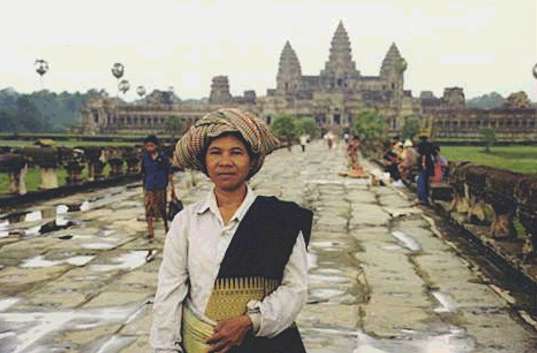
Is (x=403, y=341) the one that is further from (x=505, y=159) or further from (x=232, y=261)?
(x=505, y=159)

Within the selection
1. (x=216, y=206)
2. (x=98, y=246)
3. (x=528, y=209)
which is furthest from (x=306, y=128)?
(x=216, y=206)

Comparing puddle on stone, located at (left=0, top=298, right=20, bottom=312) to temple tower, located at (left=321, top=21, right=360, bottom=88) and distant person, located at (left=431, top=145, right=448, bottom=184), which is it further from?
temple tower, located at (left=321, top=21, right=360, bottom=88)

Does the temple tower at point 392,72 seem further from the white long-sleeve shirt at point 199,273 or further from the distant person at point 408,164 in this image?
the white long-sleeve shirt at point 199,273

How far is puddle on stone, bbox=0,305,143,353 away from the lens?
4.87m

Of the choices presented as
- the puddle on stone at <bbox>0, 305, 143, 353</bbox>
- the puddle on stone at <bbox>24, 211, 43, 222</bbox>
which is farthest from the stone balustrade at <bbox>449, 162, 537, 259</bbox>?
the puddle on stone at <bbox>24, 211, 43, 222</bbox>

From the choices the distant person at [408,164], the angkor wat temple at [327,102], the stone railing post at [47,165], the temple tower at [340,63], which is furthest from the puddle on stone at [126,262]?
the temple tower at [340,63]

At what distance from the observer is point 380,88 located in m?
141

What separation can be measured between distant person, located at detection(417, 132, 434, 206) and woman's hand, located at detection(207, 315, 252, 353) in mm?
11549

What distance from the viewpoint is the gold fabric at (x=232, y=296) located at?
101 inches

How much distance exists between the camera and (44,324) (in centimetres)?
539

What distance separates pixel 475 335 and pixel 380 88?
139 meters

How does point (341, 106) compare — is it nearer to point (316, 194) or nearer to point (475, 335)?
point (316, 194)

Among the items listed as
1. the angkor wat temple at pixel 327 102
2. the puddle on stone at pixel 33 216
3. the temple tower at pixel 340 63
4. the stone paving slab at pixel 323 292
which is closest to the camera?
the stone paving slab at pixel 323 292

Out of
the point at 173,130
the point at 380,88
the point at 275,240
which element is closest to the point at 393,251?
the point at 275,240
